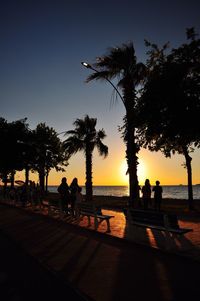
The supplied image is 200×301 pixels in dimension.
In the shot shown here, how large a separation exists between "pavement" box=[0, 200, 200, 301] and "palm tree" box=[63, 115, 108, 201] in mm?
25721

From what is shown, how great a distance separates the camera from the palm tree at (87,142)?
3859 centimetres

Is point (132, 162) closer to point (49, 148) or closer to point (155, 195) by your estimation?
point (155, 195)

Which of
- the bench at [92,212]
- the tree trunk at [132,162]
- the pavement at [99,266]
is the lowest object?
the pavement at [99,266]

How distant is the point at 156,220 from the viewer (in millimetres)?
10523

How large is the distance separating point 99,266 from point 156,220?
10.4 ft

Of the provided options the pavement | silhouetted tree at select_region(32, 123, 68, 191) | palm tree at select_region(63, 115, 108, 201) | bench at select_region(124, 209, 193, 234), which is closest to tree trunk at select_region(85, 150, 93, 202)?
palm tree at select_region(63, 115, 108, 201)

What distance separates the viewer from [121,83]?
2327 cm

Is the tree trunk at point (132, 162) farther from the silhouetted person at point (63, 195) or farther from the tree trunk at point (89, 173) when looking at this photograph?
the tree trunk at point (89, 173)

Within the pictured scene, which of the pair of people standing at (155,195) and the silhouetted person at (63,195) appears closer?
the silhouetted person at (63,195)

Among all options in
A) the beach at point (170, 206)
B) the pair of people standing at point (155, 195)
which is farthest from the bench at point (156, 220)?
the pair of people standing at point (155, 195)

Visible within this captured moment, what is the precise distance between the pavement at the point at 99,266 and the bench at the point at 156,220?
0.36m

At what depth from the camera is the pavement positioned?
19.2 ft

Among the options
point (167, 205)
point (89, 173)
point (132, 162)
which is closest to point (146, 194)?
point (132, 162)

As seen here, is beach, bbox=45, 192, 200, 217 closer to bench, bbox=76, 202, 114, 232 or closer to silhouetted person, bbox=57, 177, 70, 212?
silhouetted person, bbox=57, 177, 70, 212
